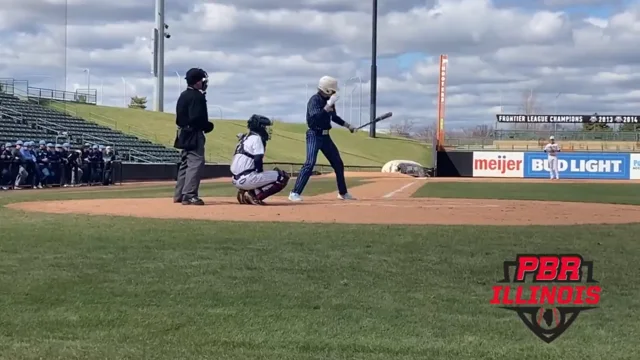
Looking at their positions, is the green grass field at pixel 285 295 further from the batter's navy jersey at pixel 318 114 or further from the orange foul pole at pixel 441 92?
the orange foul pole at pixel 441 92

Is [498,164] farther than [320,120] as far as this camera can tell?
Yes

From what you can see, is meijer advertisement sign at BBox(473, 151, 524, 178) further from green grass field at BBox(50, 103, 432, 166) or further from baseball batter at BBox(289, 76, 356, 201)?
baseball batter at BBox(289, 76, 356, 201)

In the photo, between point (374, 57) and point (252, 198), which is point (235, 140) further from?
point (252, 198)

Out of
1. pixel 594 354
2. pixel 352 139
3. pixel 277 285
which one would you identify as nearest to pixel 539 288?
pixel 594 354

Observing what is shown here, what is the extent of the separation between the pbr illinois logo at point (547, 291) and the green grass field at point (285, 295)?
8cm

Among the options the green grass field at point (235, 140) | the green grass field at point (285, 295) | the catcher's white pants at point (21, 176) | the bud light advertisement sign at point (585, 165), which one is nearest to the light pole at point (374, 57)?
the green grass field at point (235, 140)

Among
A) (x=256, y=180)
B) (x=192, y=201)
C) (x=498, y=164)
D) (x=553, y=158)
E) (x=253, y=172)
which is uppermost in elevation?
(x=553, y=158)

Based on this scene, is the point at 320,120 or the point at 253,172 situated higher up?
the point at 320,120

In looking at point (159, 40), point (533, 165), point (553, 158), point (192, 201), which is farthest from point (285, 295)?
point (159, 40)

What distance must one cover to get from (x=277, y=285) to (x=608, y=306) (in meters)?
2.12

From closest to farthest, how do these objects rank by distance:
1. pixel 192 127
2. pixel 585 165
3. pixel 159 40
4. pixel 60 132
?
pixel 192 127 < pixel 60 132 < pixel 585 165 < pixel 159 40

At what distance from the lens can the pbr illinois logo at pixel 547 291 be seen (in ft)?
14.9

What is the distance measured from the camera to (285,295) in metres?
5.11

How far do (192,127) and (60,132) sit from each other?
30.1m
